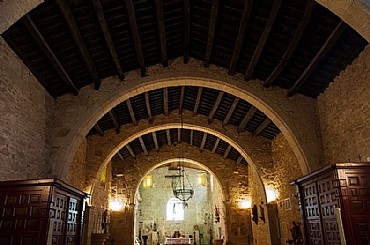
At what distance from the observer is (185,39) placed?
619 cm

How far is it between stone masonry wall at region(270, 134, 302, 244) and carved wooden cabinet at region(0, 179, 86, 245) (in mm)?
5390

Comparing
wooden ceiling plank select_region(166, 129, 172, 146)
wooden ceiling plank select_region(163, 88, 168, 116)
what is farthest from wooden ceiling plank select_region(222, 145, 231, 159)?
wooden ceiling plank select_region(163, 88, 168, 116)

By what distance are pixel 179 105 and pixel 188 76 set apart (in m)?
2.77

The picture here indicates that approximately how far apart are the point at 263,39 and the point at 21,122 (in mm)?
4246

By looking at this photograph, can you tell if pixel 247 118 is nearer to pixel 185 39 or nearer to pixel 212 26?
pixel 185 39

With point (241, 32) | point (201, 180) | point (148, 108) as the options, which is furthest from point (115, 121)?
point (201, 180)

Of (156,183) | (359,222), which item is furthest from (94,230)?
(156,183)

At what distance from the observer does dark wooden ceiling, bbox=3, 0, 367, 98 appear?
15.1 feet

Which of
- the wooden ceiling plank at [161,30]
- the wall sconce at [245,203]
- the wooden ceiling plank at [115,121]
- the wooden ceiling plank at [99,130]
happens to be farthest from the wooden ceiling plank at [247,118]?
the wooden ceiling plank at [99,130]

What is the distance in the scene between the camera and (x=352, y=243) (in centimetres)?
397

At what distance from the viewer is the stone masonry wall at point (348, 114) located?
4785 mm

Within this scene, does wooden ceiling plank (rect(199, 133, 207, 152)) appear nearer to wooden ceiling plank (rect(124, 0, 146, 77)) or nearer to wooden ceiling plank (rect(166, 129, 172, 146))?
wooden ceiling plank (rect(166, 129, 172, 146))

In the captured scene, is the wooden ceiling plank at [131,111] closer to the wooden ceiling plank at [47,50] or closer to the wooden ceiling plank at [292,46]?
the wooden ceiling plank at [47,50]

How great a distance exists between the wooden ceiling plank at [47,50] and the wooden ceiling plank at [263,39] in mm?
3443
